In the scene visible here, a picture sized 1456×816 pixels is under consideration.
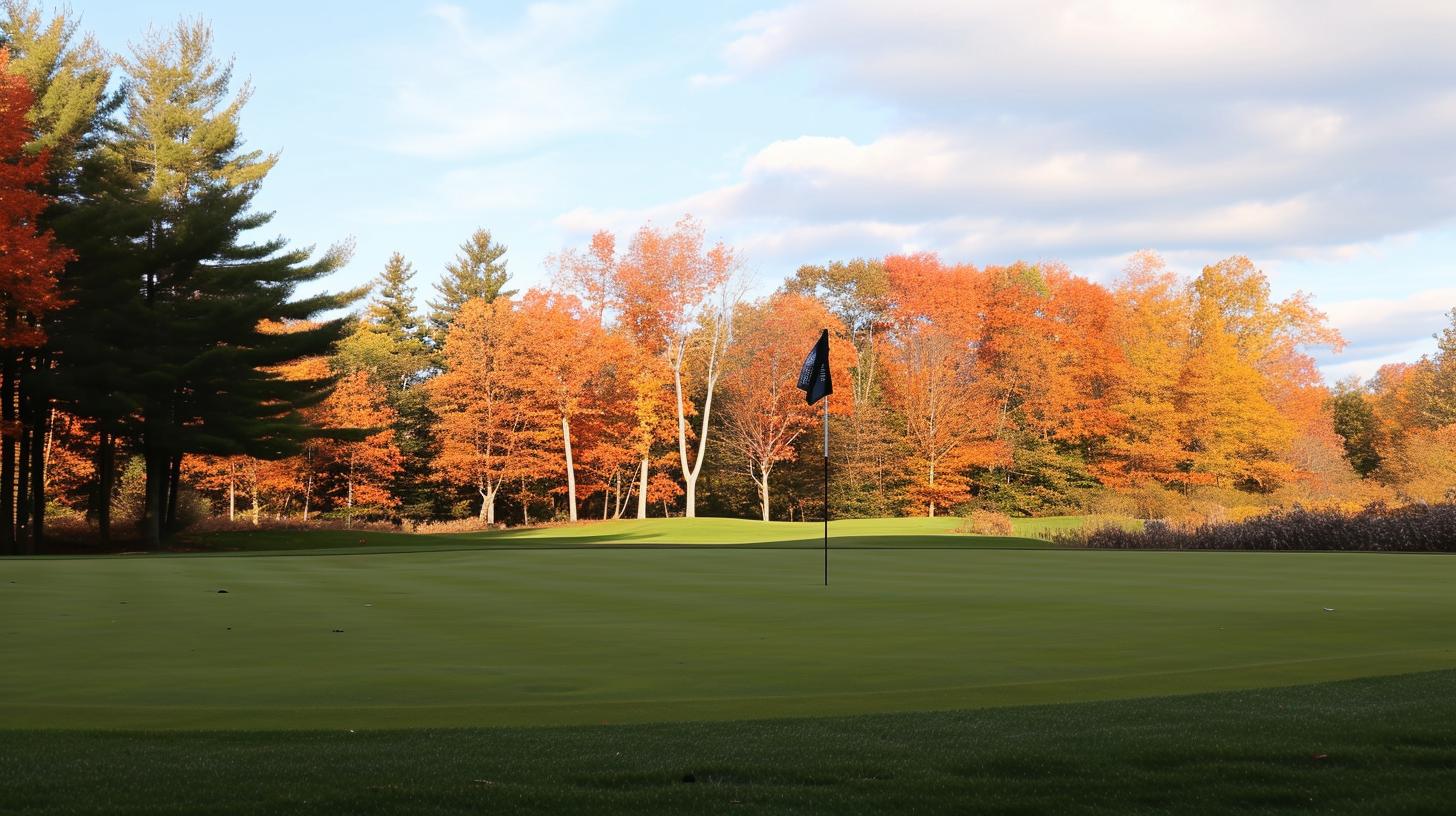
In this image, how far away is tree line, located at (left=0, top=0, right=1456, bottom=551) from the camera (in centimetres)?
3478

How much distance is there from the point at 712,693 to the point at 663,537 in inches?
1251

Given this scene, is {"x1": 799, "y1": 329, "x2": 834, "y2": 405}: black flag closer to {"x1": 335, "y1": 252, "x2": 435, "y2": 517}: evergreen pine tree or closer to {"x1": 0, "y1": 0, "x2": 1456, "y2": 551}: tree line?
{"x1": 0, "y1": 0, "x2": 1456, "y2": 551}: tree line

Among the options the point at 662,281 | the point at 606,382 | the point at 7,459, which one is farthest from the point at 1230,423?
the point at 7,459

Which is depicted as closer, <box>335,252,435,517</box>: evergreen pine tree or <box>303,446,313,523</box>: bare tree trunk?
<box>303,446,313,523</box>: bare tree trunk

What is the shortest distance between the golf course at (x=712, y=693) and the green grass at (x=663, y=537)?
16487 millimetres

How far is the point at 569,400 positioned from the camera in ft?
171

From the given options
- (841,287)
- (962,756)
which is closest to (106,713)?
(962,756)

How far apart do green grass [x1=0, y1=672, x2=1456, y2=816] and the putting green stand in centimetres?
72

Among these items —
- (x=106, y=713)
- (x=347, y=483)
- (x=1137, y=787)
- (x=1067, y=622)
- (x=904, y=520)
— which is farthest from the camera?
(x=347, y=483)

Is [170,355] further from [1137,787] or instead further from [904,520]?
[1137,787]

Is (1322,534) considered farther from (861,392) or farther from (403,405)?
(403,405)

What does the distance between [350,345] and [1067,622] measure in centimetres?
5505

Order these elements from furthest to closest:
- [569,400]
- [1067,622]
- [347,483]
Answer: [347,483]
[569,400]
[1067,622]

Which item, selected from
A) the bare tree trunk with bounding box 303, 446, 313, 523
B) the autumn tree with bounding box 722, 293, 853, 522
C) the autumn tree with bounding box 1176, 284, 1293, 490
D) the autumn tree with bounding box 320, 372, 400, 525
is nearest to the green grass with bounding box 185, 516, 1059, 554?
the autumn tree with bounding box 722, 293, 853, 522
